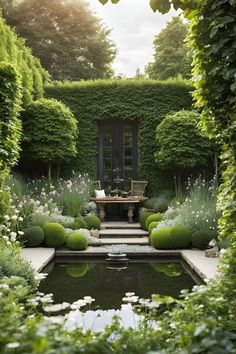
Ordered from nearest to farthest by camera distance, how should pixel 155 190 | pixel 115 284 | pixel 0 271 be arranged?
pixel 0 271 < pixel 115 284 < pixel 155 190

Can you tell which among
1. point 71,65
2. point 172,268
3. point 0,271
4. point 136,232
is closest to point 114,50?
point 71,65

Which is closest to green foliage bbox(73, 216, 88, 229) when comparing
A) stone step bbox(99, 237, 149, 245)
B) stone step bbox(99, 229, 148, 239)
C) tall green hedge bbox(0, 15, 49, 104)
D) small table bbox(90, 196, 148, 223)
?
stone step bbox(99, 229, 148, 239)

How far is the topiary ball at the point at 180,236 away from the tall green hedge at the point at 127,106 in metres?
4.33

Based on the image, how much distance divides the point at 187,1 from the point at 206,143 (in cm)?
871

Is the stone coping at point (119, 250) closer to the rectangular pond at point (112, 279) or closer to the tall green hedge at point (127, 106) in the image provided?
the rectangular pond at point (112, 279)

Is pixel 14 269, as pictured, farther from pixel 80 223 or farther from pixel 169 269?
pixel 80 223

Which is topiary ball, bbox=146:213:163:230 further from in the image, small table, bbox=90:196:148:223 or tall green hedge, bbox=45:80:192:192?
tall green hedge, bbox=45:80:192:192

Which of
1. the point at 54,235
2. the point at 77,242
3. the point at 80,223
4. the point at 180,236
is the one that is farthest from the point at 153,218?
the point at 54,235

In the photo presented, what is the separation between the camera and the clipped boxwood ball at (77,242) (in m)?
8.96

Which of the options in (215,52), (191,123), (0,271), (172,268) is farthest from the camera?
(191,123)

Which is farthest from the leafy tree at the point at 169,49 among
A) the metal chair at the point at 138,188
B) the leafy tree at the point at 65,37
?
the metal chair at the point at 138,188

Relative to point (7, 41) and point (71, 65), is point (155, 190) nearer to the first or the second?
point (7, 41)

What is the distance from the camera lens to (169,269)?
7719 millimetres

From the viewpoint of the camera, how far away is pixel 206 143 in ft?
39.2
